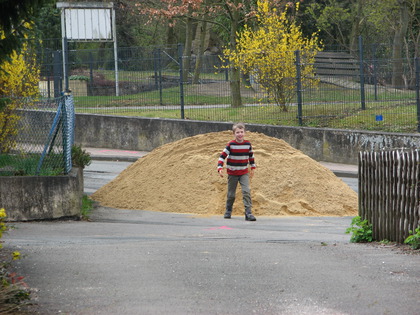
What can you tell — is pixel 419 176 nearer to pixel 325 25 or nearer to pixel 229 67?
pixel 229 67

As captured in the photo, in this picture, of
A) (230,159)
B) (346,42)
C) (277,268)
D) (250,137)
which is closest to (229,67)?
(250,137)

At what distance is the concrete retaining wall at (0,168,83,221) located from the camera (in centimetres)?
1320

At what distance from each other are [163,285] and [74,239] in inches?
157

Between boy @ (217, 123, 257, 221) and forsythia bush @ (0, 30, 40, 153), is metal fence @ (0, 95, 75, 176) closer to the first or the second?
forsythia bush @ (0, 30, 40, 153)

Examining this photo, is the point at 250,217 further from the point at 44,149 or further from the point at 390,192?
the point at 390,192

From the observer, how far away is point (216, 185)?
1570 cm

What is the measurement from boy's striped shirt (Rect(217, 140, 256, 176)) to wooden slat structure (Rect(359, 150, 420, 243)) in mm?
3323

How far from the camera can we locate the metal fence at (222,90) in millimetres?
23984

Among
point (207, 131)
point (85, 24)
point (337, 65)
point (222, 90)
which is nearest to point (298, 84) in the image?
point (337, 65)

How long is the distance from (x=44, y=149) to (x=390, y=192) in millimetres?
6011

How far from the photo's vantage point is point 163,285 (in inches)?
299

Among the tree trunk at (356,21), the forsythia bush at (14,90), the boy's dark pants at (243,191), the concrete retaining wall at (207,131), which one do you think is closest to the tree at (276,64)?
the concrete retaining wall at (207,131)

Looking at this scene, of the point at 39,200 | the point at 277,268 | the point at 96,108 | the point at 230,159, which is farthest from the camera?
the point at 96,108

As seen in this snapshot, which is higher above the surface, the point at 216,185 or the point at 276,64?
the point at 276,64
